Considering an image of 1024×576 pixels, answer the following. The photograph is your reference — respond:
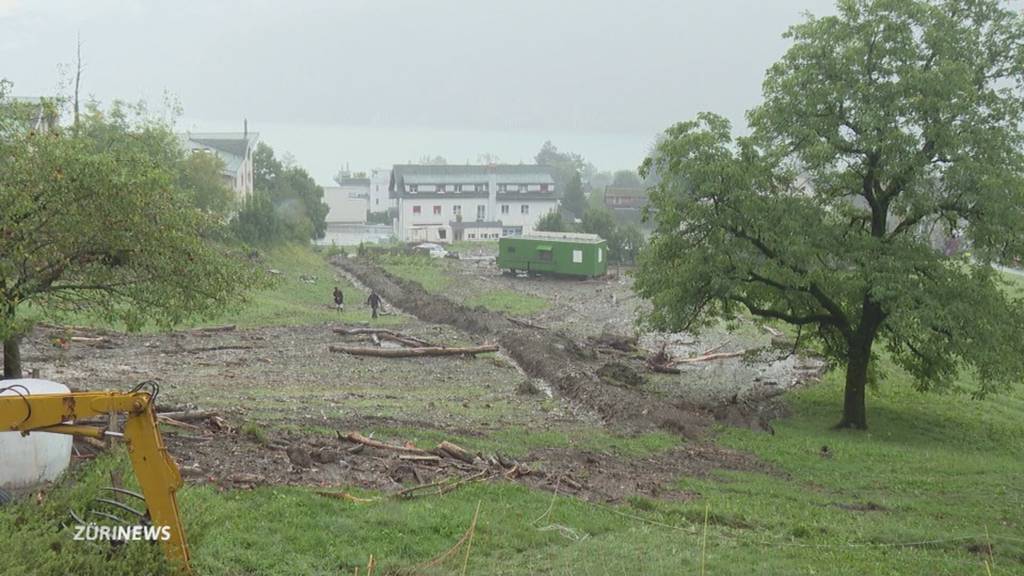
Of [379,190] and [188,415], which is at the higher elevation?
[379,190]

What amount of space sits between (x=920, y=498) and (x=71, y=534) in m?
16.8

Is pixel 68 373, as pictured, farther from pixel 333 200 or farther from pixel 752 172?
pixel 333 200

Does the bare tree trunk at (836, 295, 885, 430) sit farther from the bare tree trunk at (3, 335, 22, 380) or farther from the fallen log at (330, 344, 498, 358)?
the bare tree trunk at (3, 335, 22, 380)

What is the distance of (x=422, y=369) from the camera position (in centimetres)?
3403

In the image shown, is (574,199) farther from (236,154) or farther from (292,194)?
(236,154)

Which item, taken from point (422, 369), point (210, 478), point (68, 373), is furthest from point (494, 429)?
point (68, 373)

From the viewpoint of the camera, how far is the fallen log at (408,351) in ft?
119

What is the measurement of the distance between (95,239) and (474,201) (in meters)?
117

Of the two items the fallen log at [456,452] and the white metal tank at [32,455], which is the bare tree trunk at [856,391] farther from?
the white metal tank at [32,455]

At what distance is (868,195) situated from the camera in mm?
27578

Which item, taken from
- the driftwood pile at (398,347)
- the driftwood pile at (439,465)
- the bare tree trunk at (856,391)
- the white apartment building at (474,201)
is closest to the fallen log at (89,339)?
the driftwood pile at (398,347)

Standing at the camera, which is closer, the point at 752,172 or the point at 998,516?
the point at 998,516

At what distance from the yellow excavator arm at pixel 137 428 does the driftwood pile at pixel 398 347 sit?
23.7 m

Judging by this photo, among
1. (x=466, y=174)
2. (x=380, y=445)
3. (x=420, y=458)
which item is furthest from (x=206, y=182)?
(x=466, y=174)
